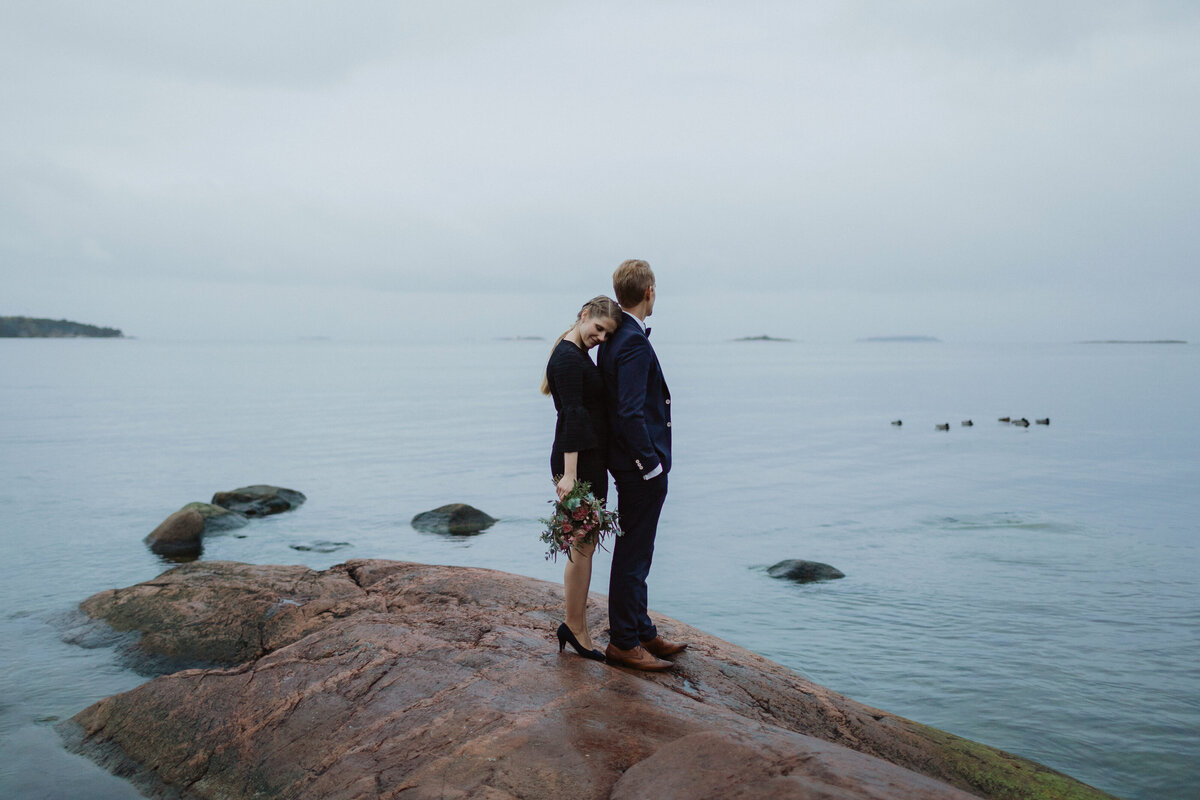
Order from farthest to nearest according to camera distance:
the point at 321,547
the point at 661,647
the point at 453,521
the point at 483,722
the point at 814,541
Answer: the point at 453,521
the point at 814,541
the point at 321,547
the point at 661,647
the point at 483,722

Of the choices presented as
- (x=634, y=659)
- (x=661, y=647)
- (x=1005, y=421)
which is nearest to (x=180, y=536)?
(x=661, y=647)

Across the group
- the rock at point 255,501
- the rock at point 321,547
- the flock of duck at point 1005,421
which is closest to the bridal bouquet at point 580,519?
the rock at point 321,547

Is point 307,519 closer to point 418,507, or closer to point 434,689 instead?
point 418,507

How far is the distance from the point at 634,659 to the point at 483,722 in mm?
1416

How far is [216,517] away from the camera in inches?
691

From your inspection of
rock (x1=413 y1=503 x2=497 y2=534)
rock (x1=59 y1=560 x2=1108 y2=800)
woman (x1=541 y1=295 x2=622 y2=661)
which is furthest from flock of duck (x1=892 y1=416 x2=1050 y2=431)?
woman (x1=541 y1=295 x2=622 y2=661)

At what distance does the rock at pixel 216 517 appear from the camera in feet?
56.5

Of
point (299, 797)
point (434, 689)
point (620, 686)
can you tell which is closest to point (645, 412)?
point (620, 686)

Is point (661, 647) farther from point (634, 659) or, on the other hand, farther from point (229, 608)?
point (229, 608)

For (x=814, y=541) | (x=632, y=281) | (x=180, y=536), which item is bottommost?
(x=180, y=536)

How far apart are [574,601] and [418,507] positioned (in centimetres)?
1548

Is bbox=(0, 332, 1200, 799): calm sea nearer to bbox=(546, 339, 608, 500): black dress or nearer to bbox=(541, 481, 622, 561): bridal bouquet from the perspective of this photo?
bbox=(541, 481, 622, 561): bridal bouquet

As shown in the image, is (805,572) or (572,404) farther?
(805,572)

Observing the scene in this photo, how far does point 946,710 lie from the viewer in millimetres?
9070
